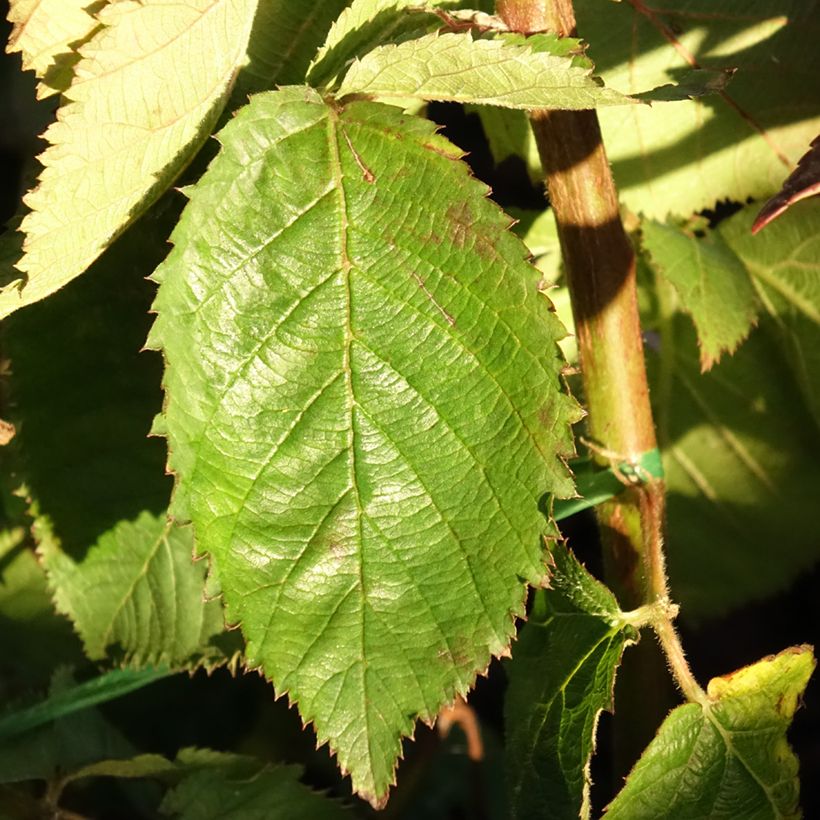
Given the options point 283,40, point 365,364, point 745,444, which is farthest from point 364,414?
point 745,444

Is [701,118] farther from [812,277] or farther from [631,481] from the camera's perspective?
[631,481]

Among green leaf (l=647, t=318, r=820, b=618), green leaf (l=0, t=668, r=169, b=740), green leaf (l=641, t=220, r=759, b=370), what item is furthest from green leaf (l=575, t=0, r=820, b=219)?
green leaf (l=0, t=668, r=169, b=740)

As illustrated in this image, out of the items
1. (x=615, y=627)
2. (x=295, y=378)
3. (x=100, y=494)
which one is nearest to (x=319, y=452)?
(x=295, y=378)

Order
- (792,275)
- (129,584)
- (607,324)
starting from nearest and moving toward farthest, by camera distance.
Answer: (607,324)
(129,584)
(792,275)

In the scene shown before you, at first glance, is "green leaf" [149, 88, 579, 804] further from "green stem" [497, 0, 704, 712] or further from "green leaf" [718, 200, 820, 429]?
"green leaf" [718, 200, 820, 429]

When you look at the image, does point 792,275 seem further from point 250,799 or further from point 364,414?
point 250,799
